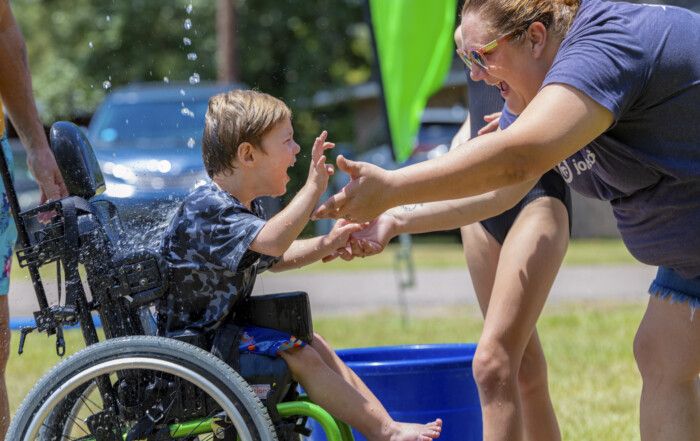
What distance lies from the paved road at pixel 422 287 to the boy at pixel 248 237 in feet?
15.3

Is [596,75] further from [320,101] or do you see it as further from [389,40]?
[320,101]

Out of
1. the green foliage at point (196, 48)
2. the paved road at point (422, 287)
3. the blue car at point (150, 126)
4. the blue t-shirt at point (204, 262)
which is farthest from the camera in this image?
the green foliage at point (196, 48)

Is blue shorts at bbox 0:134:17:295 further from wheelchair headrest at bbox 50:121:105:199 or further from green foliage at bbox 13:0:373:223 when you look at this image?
green foliage at bbox 13:0:373:223

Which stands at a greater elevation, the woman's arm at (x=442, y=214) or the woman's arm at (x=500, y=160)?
the woman's arm at (x=500, y=160)

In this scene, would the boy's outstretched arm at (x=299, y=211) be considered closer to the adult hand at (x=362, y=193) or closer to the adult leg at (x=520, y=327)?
the adult hand at (x=362, y=193)

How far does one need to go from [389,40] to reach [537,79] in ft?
11.9

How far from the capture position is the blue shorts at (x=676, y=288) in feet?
8.00

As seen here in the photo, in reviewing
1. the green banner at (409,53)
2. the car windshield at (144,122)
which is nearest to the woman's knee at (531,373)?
the green banner at (409,53)

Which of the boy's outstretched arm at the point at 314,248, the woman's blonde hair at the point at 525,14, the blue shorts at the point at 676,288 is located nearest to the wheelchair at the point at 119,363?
the boy's outstretched arm at the point at 314,248

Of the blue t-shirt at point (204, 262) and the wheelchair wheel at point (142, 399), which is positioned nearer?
the wheelchair wheel at point (142, 399)

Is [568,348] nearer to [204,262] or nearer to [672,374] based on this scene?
[672,374]

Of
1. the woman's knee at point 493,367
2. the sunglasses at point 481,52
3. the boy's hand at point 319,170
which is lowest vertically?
the woman's knee at point 493,367

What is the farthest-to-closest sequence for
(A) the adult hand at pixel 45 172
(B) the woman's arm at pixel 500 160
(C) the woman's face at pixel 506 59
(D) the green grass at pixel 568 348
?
(D) the green grass at pixel 568 348 < (A) the adult hand at pixel 45 172 < (C) the woman's face at pixel 506 59 < (B) the woman's arm at pixel 500 160

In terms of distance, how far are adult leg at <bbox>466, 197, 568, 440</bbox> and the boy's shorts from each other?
585 mm
